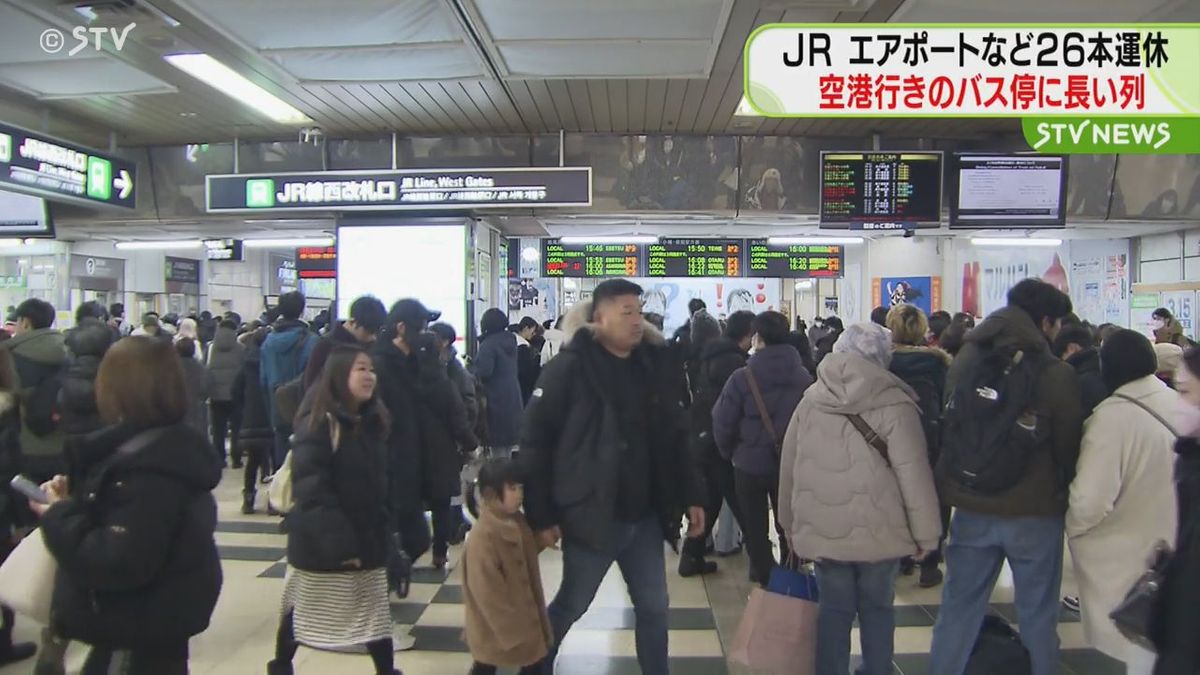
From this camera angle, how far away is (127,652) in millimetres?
2293

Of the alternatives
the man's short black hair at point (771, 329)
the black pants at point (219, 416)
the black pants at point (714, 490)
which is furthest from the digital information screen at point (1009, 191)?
the black pants at point (219, 416)

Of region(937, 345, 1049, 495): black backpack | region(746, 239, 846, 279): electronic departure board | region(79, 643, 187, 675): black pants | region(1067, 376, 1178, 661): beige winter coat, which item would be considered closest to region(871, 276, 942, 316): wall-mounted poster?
region(746, 239, 846, 279): electronic departure board

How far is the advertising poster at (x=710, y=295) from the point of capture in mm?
16016

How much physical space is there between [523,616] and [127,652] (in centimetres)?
124

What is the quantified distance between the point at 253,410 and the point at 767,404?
176 inches

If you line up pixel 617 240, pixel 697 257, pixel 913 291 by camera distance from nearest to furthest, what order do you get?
pixel 913 291 < pixel 617 240 < pixel 697 257

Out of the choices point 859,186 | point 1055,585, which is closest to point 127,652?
point 1055,585

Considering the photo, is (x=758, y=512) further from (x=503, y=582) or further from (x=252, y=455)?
(x=252, y=455)

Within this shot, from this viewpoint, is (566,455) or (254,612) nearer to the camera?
(566,455)

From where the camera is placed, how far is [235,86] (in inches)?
263

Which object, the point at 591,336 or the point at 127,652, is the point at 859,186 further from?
the point at 127,652

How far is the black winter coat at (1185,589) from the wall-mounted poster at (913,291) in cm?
1056

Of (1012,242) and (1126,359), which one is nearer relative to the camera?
(1126,359)
